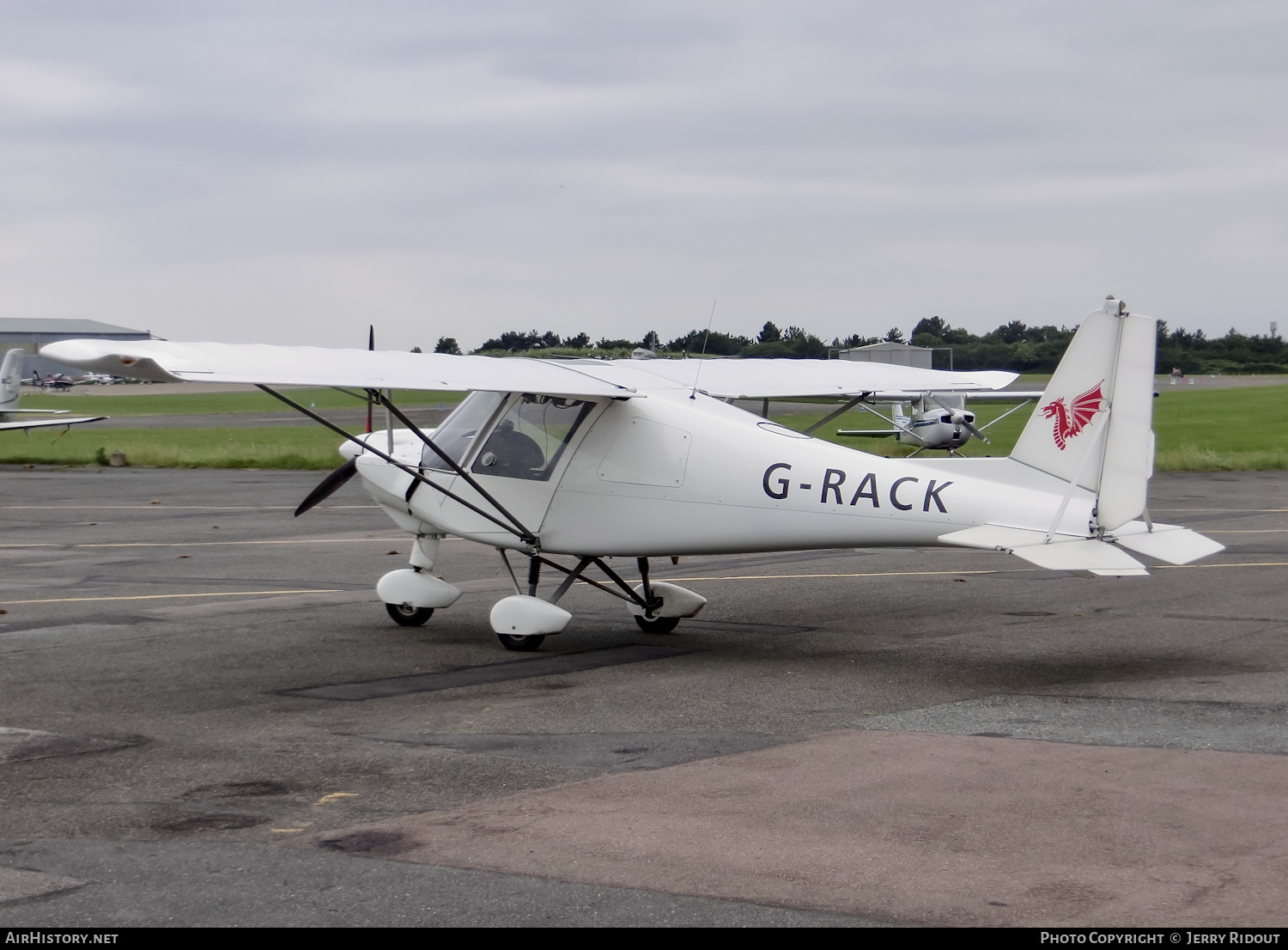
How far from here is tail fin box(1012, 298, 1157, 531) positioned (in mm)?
8898

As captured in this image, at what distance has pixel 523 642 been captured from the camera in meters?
10.6

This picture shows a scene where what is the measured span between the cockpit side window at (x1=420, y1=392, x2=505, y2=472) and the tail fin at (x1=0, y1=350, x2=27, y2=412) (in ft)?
106

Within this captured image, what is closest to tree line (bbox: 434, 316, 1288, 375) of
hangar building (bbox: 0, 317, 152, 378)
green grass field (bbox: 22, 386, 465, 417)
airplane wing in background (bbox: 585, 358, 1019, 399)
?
airplane wing in background (bbox: 585, 358, 1019, 399)

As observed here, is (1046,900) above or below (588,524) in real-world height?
below

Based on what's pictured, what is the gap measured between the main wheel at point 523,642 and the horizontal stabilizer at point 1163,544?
178 inches

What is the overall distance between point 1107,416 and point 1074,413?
0.75ft

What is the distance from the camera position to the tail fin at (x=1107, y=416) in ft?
29.2

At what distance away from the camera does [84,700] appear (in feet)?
28.5

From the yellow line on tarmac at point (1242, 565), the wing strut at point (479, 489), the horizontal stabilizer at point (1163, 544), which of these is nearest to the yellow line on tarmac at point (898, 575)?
the yellow line on tarmac at point (1242, 565)

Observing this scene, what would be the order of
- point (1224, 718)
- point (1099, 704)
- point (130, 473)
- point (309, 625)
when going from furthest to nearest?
point (130, 473) → point (309, 625) → point (1099, 704) → point (1224, 718)

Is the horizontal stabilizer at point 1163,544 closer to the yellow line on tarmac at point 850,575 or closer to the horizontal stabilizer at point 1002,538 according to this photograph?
the horizontal stabilizer at point 1002,538

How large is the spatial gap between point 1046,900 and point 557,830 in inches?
82.8
